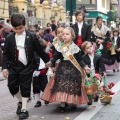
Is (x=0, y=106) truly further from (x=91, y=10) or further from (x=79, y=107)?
(x=91, y=10)

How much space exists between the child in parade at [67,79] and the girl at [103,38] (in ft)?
16.7

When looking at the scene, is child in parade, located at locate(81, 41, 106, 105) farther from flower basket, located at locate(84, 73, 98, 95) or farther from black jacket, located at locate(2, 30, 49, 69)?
black jacket, located at locate(2, 30, 49, 69)

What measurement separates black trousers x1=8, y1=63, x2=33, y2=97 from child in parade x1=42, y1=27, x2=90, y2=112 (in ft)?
1.67

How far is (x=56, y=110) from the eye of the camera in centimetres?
762

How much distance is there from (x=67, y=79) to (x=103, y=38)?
597cm

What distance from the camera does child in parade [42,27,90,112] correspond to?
7.31m

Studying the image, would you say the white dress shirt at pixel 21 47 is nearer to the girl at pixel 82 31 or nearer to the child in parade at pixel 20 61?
the child in parade at pixel 20 61

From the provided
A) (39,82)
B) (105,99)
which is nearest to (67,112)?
(105,99)

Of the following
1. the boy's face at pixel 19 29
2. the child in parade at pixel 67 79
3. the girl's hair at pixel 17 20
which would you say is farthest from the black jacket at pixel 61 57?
the girl's hair at pixel 17 20

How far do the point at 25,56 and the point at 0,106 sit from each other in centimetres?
175

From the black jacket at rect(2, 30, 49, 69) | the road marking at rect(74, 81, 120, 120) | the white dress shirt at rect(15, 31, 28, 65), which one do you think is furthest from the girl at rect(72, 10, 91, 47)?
the white dress shirt at rect(15, 31, 28, 65)

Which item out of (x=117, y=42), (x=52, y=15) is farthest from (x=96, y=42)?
(x=52, y=15)

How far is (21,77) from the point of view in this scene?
22.6 feet

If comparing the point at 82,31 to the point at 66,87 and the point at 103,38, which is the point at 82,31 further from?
the point at 66,87
